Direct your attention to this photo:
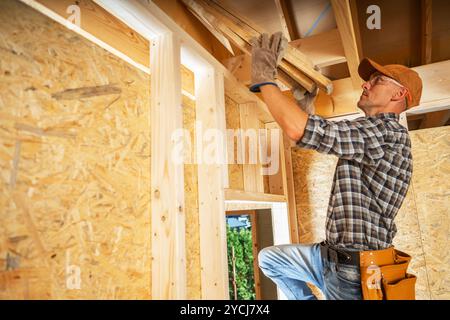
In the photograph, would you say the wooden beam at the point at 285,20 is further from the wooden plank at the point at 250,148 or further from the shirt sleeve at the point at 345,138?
the shirt sleeve at the point at 345,138

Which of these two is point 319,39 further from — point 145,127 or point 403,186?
point 145,127

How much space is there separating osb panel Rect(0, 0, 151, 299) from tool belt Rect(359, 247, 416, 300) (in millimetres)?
941

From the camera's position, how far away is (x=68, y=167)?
102 cm

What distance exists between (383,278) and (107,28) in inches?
63.9

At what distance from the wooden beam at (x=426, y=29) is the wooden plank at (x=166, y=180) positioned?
74.9 inches

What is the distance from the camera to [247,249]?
584 cm

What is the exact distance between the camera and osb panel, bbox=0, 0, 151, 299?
875mm

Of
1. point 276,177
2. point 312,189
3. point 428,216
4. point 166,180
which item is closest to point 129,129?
point 166,180

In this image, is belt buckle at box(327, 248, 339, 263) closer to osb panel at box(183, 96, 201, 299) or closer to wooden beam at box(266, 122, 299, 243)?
osb panel at box(183, 96, 201, 299)

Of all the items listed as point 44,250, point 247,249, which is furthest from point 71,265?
point 247,249

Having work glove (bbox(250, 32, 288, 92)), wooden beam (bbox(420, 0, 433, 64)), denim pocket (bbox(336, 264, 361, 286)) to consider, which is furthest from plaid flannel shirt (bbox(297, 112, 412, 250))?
wooden beam (bbox(420, 0, 433, 64))

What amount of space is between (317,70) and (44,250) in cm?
158

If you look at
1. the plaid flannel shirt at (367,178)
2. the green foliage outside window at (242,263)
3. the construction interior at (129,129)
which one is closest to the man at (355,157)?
the plaid flannel shirt at (367,178)

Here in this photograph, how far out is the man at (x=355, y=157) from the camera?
50.6 inches
